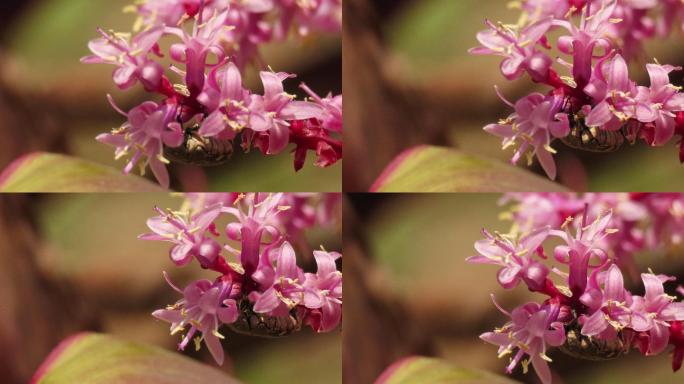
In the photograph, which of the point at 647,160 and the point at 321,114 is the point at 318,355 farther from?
the point at 647,160

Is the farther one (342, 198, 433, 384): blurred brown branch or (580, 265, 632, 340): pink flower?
(342, 198, 433, 384): blurred brown branch

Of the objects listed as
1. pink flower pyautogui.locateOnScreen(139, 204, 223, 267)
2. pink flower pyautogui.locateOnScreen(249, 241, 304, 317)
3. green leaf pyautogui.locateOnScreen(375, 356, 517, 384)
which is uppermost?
pink flower pyautogui.locateOnScreen(139, 204, 223, 267)

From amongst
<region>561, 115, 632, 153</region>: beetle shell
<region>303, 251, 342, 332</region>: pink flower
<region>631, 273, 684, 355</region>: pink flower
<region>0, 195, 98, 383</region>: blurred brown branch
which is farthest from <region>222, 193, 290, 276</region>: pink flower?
<region>631, 273, 684, 355</region>: pink flower

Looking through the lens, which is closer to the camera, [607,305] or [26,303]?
[607,305]

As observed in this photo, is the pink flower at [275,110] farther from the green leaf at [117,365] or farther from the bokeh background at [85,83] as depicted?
the green leaf at [117,365]

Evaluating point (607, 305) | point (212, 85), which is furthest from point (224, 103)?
point (607, 305)

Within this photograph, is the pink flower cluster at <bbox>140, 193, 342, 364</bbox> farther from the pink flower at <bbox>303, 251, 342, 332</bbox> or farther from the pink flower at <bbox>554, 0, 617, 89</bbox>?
the pink flower at <bbox>554, 0, 617, 89</bbox>

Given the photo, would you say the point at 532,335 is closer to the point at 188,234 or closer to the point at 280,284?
the point at 280,284
